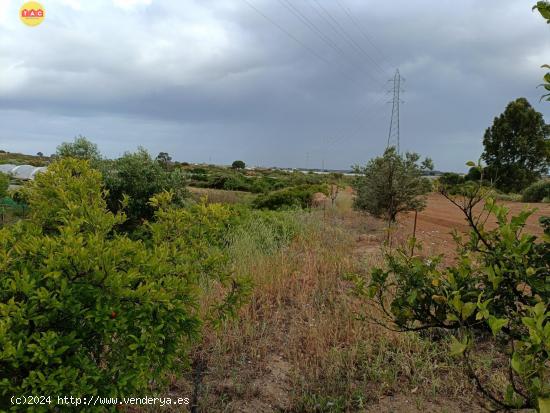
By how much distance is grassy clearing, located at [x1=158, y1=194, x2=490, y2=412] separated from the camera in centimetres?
270

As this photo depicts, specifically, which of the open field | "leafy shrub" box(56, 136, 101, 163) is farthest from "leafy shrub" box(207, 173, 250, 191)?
the open field

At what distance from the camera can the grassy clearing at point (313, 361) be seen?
8.87ft

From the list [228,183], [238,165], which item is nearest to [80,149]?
[228,183]

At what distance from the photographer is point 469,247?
5.96ft

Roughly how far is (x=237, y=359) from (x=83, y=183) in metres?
1.73

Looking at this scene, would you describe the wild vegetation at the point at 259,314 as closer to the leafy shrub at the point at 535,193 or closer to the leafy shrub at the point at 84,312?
the leafy shrub at the point at 84,312

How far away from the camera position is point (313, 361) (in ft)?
10.2

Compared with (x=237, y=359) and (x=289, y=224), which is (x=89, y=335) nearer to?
(x=237, y=359)

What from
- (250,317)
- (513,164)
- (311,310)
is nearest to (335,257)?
(311,310)

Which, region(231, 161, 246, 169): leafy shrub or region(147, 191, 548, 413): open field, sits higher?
region(231, 161, 246, 169): leafy shrub

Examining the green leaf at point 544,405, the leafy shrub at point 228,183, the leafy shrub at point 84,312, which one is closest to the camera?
the green leaf at point 544,405

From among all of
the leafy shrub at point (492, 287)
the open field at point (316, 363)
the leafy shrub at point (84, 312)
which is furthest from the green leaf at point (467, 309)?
the open field at point (316, 363)

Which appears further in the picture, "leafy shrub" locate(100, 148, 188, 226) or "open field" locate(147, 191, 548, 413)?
"leafy shrub" locate(100, 148, 188, 226)

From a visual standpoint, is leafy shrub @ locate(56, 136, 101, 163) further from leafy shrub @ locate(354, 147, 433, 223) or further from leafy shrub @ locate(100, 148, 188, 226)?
leafy shrub @ locate(354, 147, 433, 223)
